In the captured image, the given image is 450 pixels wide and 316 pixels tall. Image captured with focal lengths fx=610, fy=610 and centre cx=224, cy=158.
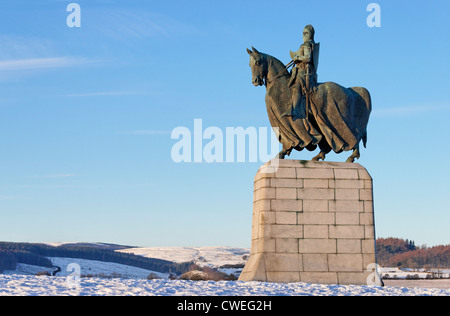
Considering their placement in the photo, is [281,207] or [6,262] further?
[6,262]

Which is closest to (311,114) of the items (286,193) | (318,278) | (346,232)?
(286,193)

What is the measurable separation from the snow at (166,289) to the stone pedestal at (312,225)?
140cm

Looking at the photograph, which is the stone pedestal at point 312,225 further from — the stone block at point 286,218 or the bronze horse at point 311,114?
the bronze horse at point 311,114

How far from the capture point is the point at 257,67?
19.9 metres

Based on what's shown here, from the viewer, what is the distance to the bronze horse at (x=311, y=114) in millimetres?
19859

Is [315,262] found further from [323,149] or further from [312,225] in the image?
[323,149]

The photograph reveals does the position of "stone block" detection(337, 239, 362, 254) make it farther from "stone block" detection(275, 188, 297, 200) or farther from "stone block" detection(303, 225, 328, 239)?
"stone block" detection(275, 188, 297, 200)

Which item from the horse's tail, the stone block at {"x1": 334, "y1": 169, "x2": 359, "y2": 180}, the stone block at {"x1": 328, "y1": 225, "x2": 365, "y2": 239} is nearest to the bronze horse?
the horse's tail

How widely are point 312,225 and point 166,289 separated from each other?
6053mm

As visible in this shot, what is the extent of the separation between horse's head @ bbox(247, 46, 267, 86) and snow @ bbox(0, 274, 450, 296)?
22.3 ft
